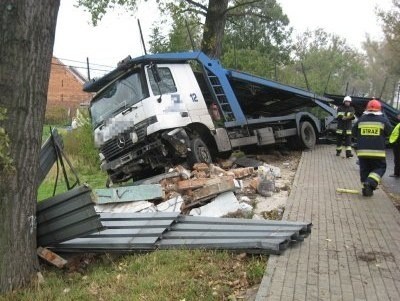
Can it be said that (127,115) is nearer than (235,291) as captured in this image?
No

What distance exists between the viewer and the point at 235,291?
4207 millimetres

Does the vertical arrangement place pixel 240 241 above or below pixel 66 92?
below

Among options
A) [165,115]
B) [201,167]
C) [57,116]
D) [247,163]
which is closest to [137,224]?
[201,167]

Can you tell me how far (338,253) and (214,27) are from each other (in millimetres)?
11403

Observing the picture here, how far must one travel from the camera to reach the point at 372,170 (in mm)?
8086

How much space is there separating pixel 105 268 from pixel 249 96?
359 inches

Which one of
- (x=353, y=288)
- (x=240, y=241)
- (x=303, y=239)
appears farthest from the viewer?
(x=303, y=239)

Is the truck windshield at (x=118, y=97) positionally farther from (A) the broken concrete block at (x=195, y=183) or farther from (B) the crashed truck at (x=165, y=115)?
(A) the broken concrete block at (x=195, y=183)

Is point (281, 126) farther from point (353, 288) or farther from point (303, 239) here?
point (353, 288)

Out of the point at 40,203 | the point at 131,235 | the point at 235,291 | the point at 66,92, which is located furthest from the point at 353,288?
the point at 66,92

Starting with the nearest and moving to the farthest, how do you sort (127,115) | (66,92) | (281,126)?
(127,115) → (281,126) → (66,92)

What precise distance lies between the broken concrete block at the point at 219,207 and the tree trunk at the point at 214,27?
878 cm

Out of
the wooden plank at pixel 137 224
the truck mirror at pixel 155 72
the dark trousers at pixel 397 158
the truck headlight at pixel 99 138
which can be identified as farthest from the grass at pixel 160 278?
A: the dark trousers at pixel 397 158

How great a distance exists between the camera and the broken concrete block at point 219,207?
22.7 ft
